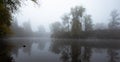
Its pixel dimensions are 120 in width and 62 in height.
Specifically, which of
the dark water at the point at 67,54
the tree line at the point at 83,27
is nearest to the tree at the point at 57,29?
the tree line at the point at 83,27

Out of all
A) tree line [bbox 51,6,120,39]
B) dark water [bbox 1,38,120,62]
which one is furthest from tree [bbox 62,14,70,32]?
dark water [bbox 1,38,120,62]

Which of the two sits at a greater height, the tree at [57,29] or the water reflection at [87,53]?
the tree at [57,29]

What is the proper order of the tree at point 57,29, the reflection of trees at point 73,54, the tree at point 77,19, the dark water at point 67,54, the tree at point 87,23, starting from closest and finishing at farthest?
1. the reflection of trees at point 73,54
2. the dark water at point 67,54
3. the tree at point 77,19
4. the tree at point 87,23
5. the tree at point 57,29

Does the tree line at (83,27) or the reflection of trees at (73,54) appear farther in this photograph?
the tree line at (83,27)

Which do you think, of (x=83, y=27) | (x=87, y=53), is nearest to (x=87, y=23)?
(x=83, y=27)

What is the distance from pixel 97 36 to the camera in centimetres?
6406

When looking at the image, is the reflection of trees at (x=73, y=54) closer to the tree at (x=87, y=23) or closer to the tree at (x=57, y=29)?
the tree at (x=87, y=23)

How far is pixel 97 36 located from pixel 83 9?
44.2 feet

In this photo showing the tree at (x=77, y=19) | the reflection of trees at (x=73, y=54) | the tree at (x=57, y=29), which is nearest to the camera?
the reflection of trees at (x=73, y=54)

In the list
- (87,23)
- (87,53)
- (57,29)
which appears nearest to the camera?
(87,53)

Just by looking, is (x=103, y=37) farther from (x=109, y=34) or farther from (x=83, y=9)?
(x=83, y=9)

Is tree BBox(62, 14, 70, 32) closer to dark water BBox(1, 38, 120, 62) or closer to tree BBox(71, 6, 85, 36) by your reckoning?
tree BBox(71, 6, 85, 36)

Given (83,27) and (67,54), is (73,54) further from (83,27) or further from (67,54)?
(83,27)

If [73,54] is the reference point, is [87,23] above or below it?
above
